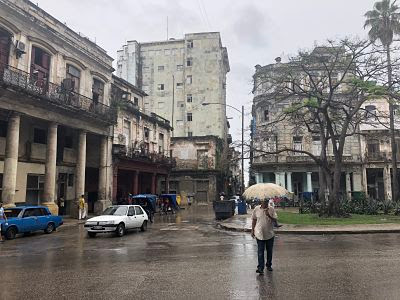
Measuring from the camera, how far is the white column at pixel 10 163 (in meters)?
21.7

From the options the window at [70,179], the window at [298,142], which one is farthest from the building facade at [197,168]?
the window at [70,179]

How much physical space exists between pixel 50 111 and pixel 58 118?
963mm

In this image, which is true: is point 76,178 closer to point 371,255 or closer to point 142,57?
point 371,255

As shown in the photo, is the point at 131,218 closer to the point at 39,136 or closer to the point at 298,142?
the point at 39,136

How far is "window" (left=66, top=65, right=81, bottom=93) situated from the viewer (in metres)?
28.8

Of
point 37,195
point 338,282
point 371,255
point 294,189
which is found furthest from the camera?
point 294,189

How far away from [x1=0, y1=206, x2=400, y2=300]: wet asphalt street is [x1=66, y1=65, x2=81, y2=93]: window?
17.6 m

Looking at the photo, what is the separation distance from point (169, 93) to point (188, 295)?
60447 mm

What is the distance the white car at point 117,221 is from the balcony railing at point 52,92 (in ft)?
33.0

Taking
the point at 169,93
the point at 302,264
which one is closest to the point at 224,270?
the point at 302,264

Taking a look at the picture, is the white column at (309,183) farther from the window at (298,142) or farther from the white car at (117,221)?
the white car at (117,221)

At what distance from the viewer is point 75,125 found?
28.1 meters

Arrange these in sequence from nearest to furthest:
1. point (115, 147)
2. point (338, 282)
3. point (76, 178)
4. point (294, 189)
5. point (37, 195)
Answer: point (338, 282)
point (37, 195)
point (76, 178)
point (115, 147)
point (294, 189)

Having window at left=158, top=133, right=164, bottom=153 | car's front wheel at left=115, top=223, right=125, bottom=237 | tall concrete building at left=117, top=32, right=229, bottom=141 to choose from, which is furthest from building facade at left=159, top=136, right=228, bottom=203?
car's front wheel at left=115, top=223, right=125, bottom=237
